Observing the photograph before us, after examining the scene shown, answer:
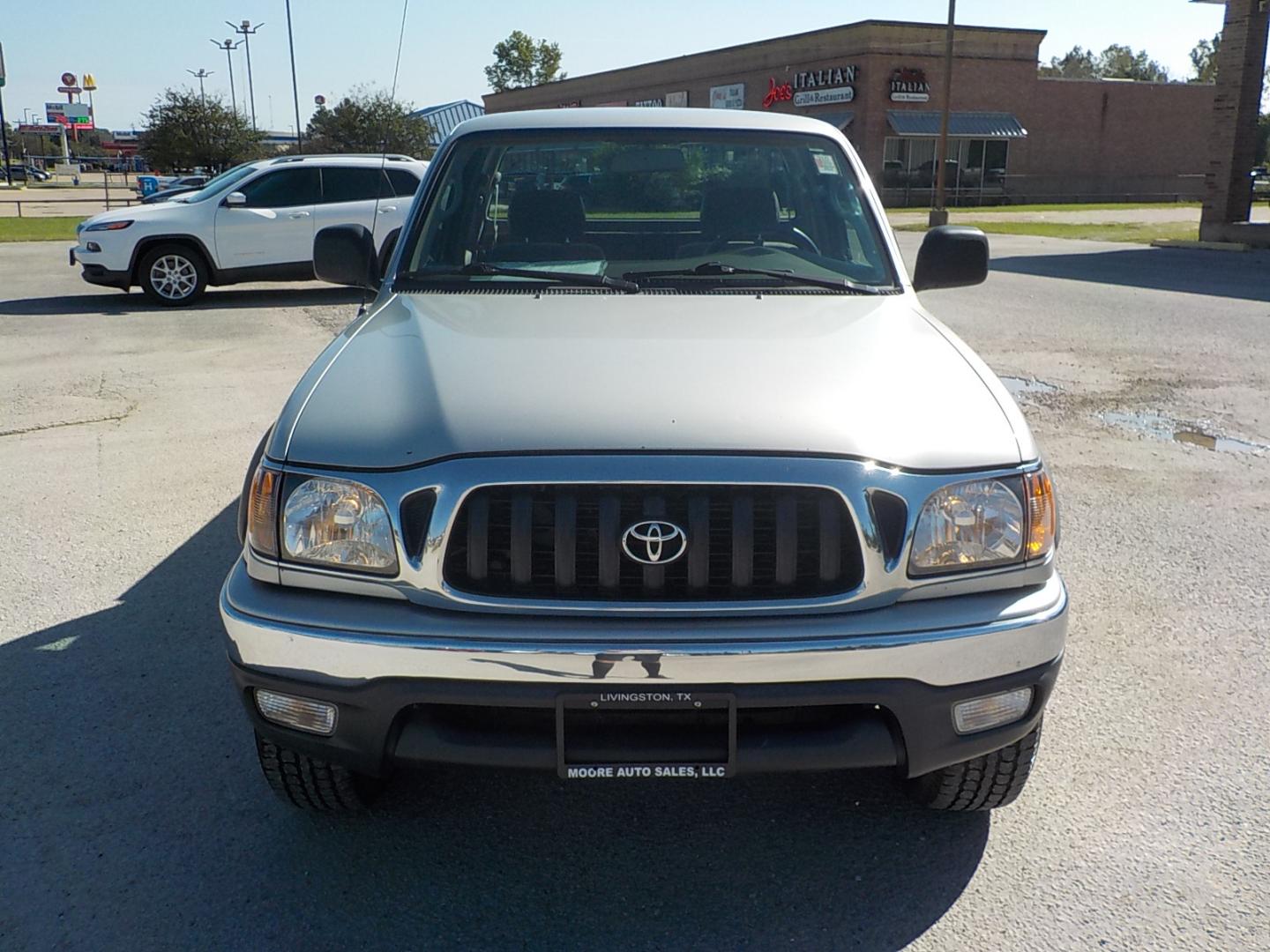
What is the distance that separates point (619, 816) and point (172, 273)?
1220 centimetres

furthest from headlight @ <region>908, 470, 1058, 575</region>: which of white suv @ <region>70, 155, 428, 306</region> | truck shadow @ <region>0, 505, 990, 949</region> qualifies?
white suv @ <region>70, 155, 428, 306</region>

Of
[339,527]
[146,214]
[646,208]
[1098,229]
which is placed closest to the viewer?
[339,527]

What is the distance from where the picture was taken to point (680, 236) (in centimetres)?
397

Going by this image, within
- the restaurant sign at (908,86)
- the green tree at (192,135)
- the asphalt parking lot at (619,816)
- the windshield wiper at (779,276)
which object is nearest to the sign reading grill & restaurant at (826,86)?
the restaurant sign at (908,86)

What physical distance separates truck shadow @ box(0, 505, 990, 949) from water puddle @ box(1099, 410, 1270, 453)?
482cm

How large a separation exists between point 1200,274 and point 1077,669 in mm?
15421

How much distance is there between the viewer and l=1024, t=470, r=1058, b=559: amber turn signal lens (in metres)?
2.58

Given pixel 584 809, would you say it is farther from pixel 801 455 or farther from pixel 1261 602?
pixel 1261 602

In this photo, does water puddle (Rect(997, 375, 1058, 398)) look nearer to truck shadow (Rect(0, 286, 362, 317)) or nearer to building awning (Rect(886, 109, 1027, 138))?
truck shadow (Rect(0, 286, 362, 317))

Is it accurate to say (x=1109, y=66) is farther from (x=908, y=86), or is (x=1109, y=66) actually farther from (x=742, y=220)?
(x=742, y=220)

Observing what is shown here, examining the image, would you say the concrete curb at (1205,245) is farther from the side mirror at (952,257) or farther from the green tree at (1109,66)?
the green tree at (1109,66)

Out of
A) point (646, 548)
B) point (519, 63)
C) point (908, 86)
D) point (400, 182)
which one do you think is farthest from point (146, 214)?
point (519, 63)

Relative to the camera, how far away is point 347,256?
4.05 meters

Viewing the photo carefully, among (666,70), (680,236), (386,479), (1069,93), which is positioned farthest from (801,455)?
(666,70)
